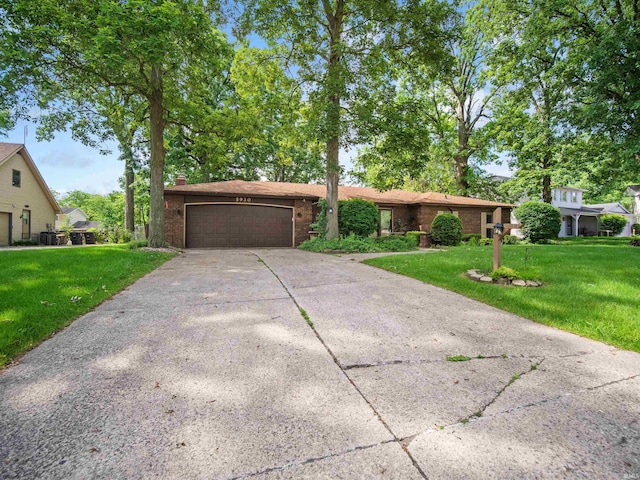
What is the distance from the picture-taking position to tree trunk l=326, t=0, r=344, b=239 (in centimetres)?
1073

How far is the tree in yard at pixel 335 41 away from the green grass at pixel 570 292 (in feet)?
20.8

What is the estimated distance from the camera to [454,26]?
11.4 metres

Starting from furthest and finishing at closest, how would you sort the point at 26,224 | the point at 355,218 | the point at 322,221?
the point at 26,224, the point at 355,218, the point at 322,221

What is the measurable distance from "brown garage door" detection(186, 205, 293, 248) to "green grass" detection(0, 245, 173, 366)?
596 cm

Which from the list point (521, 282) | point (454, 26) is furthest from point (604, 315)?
point (454, 26)

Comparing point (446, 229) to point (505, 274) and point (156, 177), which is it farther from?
point (156, 177)

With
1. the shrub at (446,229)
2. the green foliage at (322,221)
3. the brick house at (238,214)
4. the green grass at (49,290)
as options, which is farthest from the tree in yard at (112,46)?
the shrub at (446,229)

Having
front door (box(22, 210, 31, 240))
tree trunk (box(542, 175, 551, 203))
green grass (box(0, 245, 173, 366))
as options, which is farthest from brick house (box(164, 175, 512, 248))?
front door (box(22, 210, 31, 240))

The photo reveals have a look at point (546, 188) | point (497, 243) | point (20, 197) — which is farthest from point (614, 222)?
point (20, 197)

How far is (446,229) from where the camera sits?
609 inches

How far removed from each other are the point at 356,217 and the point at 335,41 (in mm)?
6889

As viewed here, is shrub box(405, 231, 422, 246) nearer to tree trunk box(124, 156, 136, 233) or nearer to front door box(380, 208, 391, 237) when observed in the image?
front door box(380, 208, 391, 237)

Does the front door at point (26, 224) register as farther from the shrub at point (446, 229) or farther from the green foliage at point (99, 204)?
the shrub at point (446, 229)

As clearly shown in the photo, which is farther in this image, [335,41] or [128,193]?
Result: [128,193]
